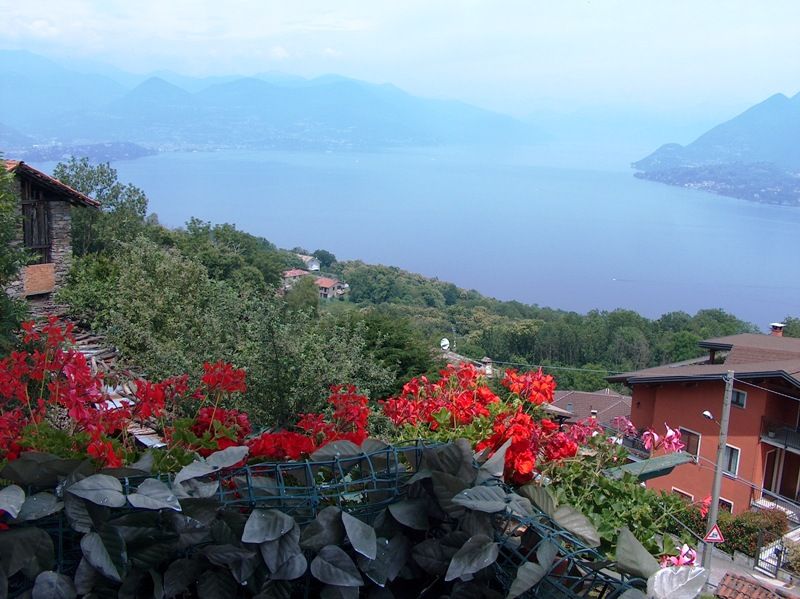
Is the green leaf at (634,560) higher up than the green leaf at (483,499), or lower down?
lower down

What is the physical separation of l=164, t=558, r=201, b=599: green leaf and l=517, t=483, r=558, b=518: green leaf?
1.00 m

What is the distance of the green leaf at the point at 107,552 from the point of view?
1.78 metres

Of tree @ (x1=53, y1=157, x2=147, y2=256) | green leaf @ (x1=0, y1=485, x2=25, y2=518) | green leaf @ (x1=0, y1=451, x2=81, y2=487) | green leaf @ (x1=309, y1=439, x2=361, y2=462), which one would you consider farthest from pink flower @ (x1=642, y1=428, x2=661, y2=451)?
tree @ (x1=53, y1=157, x2=147, y2=256)

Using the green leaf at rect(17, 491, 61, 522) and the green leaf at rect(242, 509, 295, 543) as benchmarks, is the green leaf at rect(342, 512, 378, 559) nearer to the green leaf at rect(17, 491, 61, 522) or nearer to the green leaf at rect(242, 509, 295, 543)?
the green leaf at rect(242, 509, 295, 543)

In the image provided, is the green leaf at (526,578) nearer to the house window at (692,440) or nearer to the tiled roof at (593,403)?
the house window at (692,440)

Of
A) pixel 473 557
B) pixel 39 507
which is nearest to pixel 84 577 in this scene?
pixel 39 507

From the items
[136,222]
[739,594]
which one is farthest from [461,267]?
[739,594]

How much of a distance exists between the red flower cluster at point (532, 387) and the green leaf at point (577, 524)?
0.79 metres

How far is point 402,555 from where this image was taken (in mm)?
2076

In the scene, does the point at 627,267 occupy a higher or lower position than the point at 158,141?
lower

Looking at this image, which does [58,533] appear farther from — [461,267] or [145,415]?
[461,267]

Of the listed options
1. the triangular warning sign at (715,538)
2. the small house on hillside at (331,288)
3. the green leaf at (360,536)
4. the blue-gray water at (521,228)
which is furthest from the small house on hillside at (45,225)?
the blue-gray water at (521,228)

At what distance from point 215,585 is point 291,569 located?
8.6 inches

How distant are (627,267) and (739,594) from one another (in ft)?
312
